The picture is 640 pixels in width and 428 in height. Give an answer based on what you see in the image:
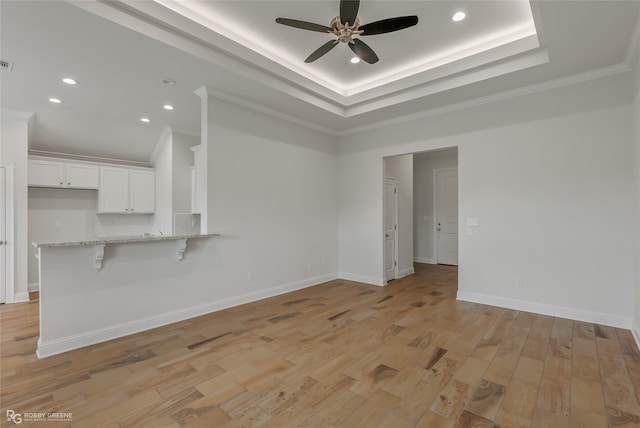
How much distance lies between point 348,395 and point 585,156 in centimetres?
400

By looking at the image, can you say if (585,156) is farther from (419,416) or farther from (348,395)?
(348,395)

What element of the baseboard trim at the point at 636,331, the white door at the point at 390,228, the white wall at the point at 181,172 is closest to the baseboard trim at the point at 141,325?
the white door at the point at 390,228

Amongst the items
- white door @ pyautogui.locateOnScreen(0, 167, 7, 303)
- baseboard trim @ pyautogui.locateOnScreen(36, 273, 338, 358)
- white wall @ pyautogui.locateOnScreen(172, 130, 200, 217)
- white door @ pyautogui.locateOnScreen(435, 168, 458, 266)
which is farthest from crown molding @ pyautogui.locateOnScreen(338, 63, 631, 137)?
white door @ pyautogui.locateOnScreen(0, 167, 7, 303)

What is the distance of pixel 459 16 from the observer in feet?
10.2

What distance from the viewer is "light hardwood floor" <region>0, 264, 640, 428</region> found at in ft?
6.53

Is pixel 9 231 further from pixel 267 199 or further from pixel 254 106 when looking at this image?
pixel 254 106

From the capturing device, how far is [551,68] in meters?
3.49

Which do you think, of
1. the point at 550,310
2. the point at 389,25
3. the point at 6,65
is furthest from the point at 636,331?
the point at 6,65

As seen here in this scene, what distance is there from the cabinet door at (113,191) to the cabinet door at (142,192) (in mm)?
94

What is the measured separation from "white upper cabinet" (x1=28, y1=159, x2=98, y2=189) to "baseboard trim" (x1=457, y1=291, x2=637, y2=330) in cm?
719

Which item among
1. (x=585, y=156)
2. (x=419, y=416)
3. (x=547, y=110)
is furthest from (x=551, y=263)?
(x=419, y=416)

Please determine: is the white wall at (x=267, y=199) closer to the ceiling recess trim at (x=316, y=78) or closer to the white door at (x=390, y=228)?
the ceiling recess trim at (x=316, y=78)

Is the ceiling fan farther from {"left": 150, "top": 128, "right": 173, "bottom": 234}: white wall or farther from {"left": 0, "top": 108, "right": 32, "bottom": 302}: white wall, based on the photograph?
{"left": 0, "top": 108, "right": 32, "bottom": 302}: white wall

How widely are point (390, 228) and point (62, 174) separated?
639 centimetres
